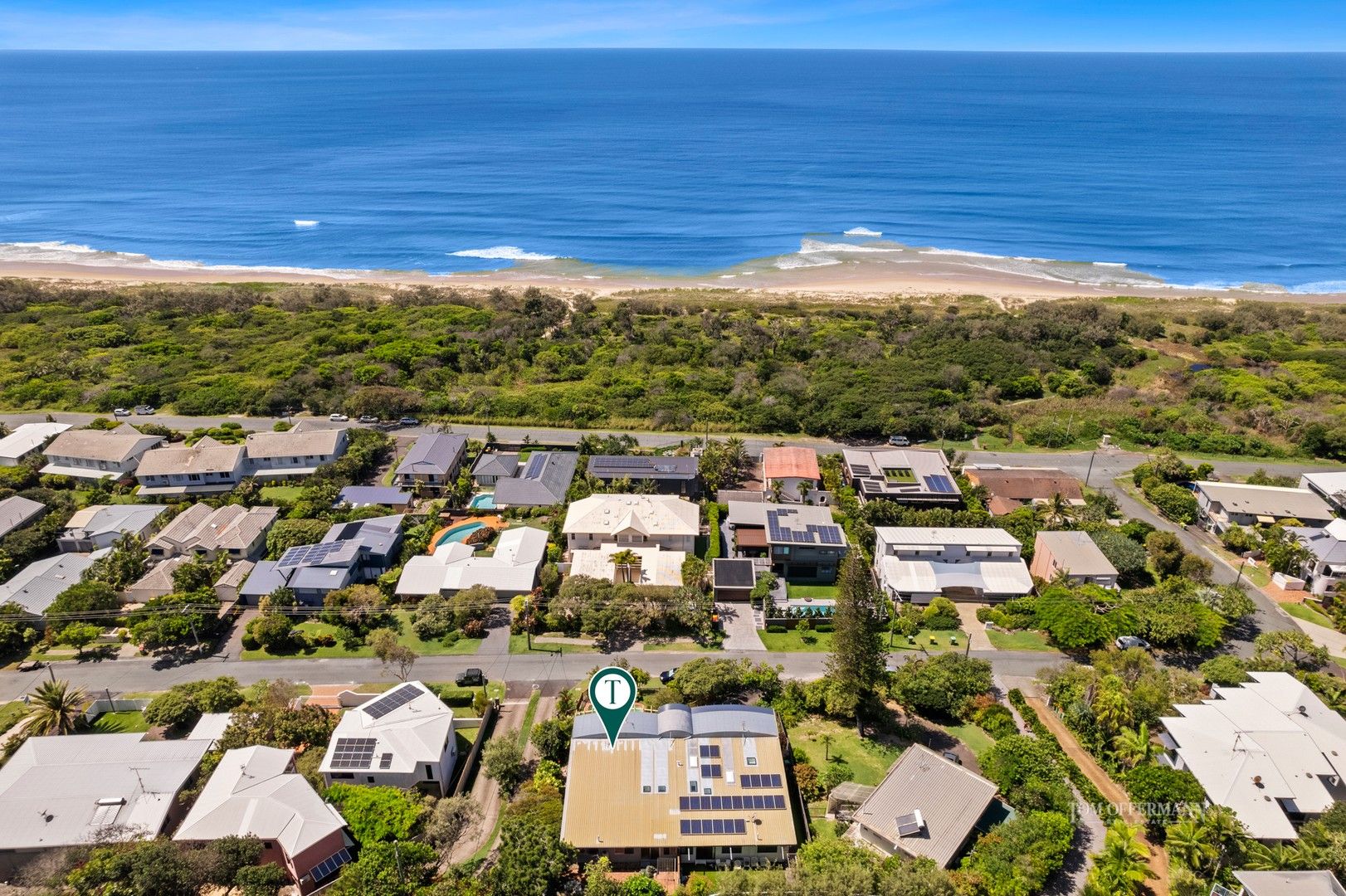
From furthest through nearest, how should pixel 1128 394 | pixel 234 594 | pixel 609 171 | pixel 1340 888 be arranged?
pixel 609 171, pixel 1128 394, pixel 234 594, pixel 1340 888

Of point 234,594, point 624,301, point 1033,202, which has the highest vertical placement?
point 1033,202

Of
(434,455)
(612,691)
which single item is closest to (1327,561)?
(612,691)

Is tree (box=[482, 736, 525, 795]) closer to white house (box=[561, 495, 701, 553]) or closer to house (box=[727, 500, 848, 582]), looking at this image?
white house (box=[561, 495, 701, 553])

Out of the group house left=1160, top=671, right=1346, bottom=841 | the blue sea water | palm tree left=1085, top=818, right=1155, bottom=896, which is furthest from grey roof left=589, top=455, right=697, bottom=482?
the blue sea water

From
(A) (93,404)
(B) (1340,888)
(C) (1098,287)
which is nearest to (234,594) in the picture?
(A) (93,404)

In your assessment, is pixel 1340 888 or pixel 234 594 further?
pixel 234 594

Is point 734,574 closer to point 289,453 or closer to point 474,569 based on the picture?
point 474,569

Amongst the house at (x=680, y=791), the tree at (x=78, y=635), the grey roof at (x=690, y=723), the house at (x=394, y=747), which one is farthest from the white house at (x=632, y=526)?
the tree at (x=78, y=635)

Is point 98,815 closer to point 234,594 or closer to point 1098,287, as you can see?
point 234,594
